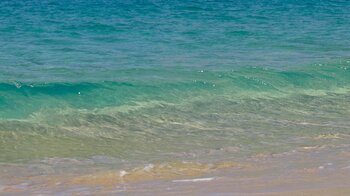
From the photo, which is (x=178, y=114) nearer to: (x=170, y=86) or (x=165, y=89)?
(x=165, y=89)

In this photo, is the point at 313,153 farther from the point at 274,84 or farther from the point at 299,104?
the point at 274,84

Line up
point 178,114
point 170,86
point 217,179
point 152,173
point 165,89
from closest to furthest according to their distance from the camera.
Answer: point 217,179 < point 152,173 < point 178,114 < point 165,89 < point 170,86

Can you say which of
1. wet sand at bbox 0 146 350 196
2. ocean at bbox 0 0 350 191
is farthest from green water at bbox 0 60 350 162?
wet sand at bbox 0 146 350 196

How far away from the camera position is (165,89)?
15.1m

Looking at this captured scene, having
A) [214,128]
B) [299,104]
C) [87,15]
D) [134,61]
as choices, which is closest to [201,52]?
[134,61]

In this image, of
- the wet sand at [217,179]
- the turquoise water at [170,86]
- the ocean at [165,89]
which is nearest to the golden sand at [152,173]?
the wet sand at [217,179]

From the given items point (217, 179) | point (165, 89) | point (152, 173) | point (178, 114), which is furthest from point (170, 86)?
point (217, 179)

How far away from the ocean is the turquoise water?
28mm

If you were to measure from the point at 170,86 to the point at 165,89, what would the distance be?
0.28 meters

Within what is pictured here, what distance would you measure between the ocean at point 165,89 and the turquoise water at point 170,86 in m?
0.03

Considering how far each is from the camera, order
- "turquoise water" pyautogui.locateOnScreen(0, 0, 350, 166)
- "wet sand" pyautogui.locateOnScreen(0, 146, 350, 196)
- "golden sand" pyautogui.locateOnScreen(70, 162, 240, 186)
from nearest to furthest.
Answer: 1. "wet sand" pyautogui.locateOnScreen(0, 146, 350, 196)
2. "golden sand" pyautogui.locateOnScreen(70, 162, 240, 186)
3. "turquoise water" pyautogui.locateOnScreen(0, 0, 350, 166)

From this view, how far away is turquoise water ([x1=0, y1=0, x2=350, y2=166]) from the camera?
35.6 ft

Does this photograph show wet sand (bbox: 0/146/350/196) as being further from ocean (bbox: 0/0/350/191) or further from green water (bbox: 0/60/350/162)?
green water (bbox: 0/60/350/162)

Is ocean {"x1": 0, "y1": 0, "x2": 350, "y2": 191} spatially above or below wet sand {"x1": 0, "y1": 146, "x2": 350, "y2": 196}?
below
